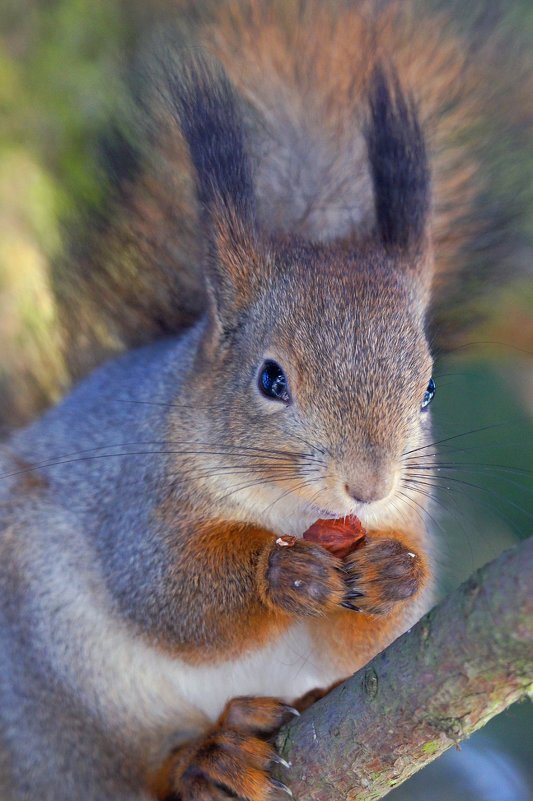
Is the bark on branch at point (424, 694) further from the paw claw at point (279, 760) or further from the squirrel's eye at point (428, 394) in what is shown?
the squirrel's eye at point (428, 394)

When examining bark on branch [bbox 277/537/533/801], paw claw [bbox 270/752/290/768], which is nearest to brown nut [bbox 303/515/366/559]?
bark on branch [bbox 277/537/533/801]

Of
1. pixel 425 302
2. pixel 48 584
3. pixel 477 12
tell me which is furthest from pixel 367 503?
pixel 477 12

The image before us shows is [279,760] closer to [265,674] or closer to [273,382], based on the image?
[265,674]

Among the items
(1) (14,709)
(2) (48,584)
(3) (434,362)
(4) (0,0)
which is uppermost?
(4) (0,0)

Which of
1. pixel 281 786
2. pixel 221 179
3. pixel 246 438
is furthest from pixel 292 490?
pixel 221 179

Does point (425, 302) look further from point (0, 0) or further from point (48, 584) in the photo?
point (0, 0)

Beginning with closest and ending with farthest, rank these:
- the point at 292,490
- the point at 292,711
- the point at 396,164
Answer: the point at 292,490, the point at 292,711, the point at 396,164

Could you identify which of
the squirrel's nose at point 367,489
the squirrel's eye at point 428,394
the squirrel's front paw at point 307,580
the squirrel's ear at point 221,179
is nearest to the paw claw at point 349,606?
the squirrel's front paw at point 307,580
